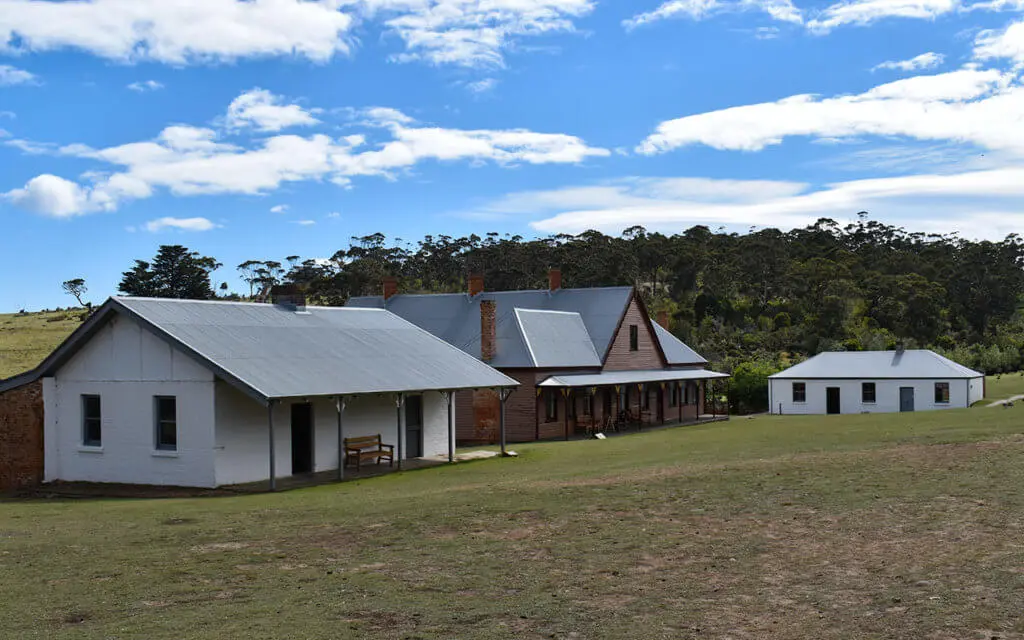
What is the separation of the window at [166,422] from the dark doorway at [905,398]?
4302 cm

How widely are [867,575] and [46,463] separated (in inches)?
837

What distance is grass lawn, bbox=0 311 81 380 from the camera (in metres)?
74.6

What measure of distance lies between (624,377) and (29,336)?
6556 centimetres

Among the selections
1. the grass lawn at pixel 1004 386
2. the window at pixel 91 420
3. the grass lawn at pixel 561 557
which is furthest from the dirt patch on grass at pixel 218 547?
the grass lawn at pixel 1004 386

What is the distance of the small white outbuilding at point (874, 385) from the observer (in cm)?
5584

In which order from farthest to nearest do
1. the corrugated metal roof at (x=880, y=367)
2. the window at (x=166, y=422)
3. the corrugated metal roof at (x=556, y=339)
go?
1. the corrugated metal roof at (x=880, y=367)
2. the corrugated metal roof at (x=556, y=339)
3. the window at (x=166, y=422)

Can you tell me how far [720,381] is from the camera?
66062 millimetres

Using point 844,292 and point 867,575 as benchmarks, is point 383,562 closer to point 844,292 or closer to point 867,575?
point 867,575

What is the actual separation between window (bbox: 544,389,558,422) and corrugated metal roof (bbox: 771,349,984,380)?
2105cm

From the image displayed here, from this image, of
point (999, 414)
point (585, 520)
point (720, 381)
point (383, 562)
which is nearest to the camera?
point (383, 562)

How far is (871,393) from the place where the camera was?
190 ft

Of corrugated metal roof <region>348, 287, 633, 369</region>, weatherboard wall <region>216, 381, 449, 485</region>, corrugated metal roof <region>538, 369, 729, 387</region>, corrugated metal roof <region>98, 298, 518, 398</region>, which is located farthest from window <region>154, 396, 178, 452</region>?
corrugated metal roof <region>348, 287, 633, 369</region>

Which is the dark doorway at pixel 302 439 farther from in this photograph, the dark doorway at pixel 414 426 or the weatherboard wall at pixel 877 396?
the weatherboard wall at pixel 877 396

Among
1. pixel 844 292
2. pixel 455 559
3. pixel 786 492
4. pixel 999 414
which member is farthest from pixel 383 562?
pixel 844 292
